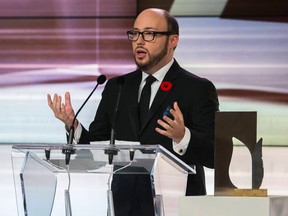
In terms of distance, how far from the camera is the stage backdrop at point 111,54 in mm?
4277

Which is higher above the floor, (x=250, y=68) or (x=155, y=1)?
(x=155, y=1)

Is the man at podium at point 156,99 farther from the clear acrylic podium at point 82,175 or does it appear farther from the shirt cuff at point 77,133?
the clear acrylic podium at point 82,175

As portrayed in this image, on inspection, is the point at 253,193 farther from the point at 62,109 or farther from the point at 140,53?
the point at 140,53

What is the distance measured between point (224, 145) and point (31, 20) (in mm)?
2307

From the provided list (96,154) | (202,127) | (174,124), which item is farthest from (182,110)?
(96,154)

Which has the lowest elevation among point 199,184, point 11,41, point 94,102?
point 199,184

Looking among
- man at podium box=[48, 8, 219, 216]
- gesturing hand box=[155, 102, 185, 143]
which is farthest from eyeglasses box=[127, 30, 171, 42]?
gesturing hand box=[155, 102, 185, 143]

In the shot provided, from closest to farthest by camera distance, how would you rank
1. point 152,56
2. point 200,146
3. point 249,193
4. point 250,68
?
1. point 249,193
2. point 200,146
3. point 152,56
4. point 250,68

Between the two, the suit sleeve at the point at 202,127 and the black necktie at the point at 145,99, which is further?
the black necktie at the point at 145,99

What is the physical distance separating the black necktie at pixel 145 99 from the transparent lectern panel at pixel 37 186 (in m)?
0.76

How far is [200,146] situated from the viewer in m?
2.95

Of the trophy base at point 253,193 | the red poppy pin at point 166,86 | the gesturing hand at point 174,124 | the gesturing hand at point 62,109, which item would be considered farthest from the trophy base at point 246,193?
the red poppy pin at point 166,86

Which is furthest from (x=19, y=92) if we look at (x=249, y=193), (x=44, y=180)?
(x=249, y=193)

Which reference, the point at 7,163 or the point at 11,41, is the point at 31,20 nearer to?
the point at 11,41
